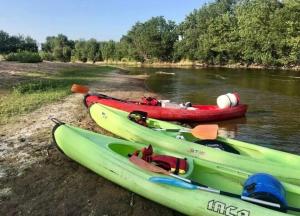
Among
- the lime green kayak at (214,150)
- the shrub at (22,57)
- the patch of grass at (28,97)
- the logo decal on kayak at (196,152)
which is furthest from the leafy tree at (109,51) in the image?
the logo decal on kayak at (196,152)

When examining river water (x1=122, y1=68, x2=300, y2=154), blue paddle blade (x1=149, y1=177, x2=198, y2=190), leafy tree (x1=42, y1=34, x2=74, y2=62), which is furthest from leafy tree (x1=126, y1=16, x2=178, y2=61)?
blue paddle blade (x1=149, y1=177, x2=198, y2=190)

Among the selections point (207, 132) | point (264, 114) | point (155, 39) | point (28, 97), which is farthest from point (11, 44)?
point (207, 132)

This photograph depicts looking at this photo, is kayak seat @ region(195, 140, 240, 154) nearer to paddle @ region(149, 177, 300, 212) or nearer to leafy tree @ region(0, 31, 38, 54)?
paddle @ region(149, 177, 300, 212)

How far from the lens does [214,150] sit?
7410mm

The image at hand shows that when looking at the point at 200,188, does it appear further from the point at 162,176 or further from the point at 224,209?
the point at 162,176

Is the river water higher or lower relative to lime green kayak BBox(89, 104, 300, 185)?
lower

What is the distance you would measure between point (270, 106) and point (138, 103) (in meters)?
6.57

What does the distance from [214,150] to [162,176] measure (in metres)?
1.86

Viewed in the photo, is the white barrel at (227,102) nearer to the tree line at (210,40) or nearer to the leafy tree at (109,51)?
the tree line at (210,40)

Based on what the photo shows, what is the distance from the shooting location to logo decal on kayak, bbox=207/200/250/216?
16.4 ft

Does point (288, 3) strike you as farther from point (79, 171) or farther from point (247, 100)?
point (79, 171)

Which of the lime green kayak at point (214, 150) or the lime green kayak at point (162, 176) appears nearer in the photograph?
the lime green kayak at point (162, 176)

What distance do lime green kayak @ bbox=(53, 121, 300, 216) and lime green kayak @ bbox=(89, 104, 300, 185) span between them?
2.51 ft

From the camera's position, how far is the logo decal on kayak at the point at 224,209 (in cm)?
499
